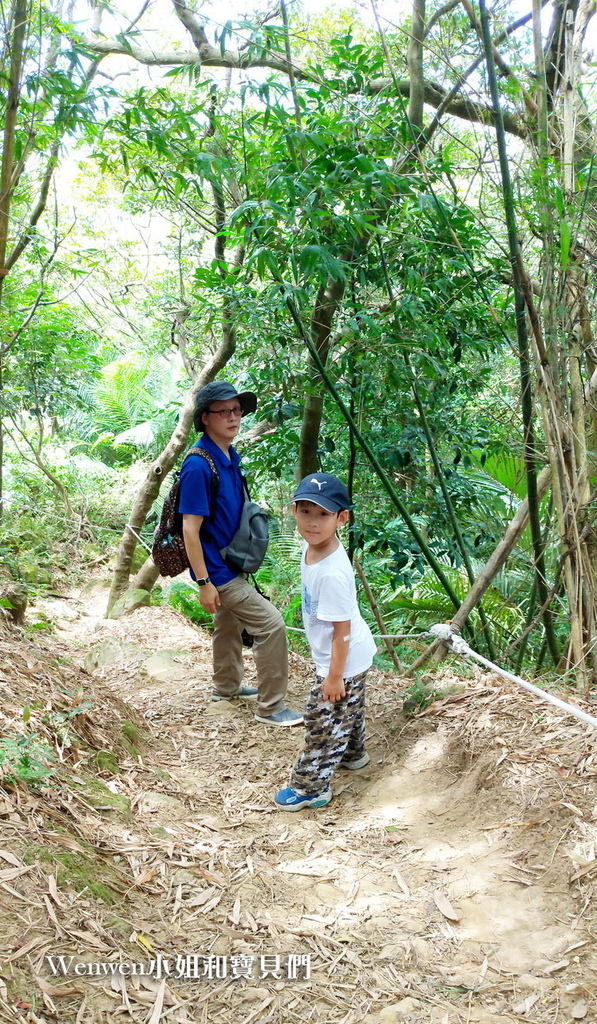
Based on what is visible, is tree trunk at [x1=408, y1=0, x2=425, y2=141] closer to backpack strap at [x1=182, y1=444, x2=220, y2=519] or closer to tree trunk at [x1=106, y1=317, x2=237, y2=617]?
backpack strap at [x1=182, y1=444, x2=220, y2=519]

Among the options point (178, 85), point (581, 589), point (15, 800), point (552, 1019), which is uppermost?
point (178, 85)

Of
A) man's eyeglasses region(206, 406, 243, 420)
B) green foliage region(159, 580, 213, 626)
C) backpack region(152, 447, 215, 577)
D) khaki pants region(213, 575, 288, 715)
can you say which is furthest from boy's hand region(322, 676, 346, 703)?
green foliage region(159, 580, 213, 626)

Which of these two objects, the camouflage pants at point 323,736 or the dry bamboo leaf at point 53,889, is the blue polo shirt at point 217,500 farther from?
the dry bamboo leaf at point 53,889

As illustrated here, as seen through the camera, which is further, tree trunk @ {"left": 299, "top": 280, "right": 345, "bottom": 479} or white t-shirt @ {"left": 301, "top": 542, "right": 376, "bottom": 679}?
tree trunk @ {"left": 299, "top": 280, "right": 345, "bottom": 479}

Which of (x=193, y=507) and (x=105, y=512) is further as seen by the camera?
(x=105, y=512)

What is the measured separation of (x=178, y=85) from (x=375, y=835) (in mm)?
7678

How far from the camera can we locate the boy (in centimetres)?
301

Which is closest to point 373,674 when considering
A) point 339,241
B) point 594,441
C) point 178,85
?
point 594,441

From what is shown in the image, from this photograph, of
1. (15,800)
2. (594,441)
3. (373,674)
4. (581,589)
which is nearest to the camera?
(15,800)

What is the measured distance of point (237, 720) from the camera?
4199 mm

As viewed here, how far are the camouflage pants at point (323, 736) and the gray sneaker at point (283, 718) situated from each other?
2.64 feet

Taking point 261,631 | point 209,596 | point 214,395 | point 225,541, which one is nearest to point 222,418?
point 214,395

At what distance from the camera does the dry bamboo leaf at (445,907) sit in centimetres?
222

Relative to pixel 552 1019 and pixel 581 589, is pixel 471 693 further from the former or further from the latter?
pixel 552 1019
